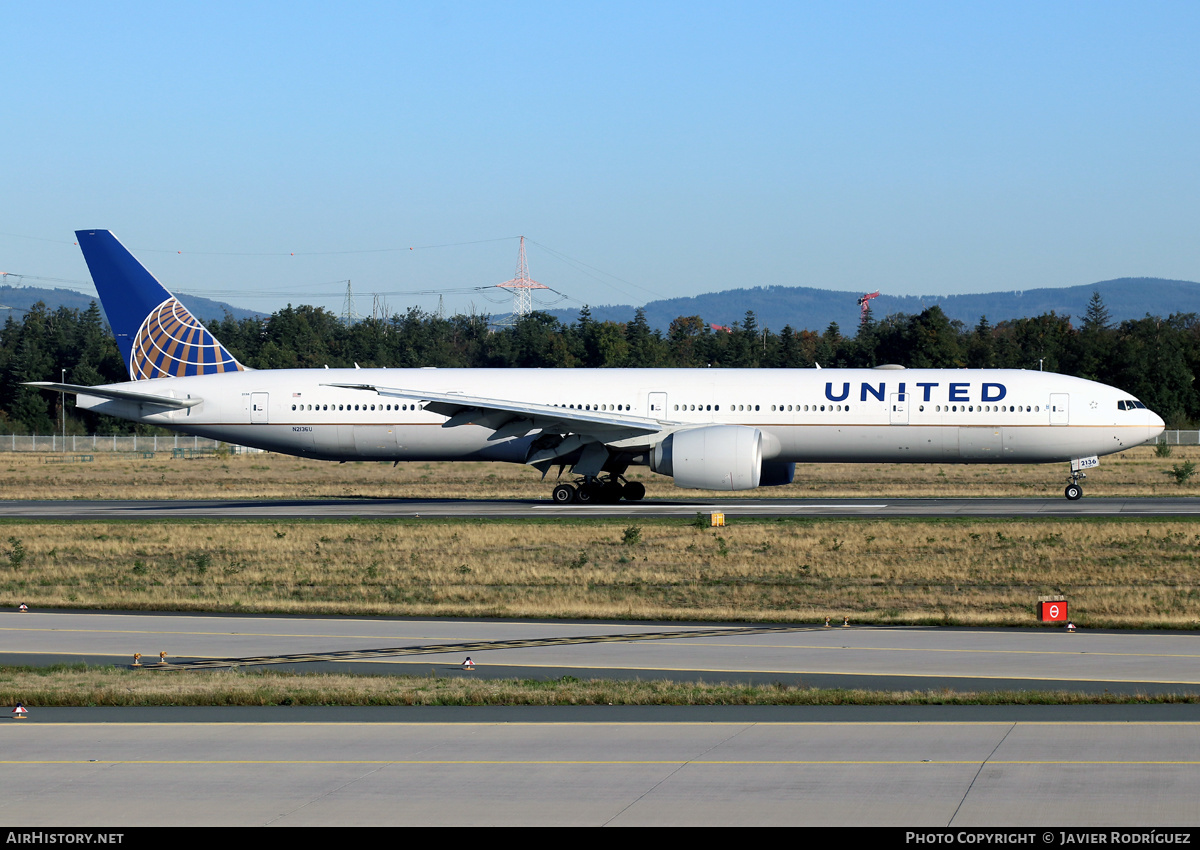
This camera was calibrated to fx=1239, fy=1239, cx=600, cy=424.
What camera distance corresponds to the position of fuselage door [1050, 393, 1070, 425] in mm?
35594

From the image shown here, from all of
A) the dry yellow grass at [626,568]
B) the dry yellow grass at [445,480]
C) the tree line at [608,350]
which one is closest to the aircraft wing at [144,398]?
the dry yellow grass at [445,480]

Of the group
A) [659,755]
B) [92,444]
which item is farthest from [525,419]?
[92,444]

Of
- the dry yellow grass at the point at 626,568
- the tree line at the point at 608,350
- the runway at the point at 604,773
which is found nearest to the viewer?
the runway at the point at 604,773

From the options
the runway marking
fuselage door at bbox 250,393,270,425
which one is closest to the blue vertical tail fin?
fuselage door at bbox 250,393,270,425

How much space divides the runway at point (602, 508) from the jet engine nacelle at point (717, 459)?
34.1 inches

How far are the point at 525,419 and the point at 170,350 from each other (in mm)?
13386

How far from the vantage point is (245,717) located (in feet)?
37.5

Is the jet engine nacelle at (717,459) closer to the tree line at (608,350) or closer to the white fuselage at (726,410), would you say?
the white fuselage at (726,410)

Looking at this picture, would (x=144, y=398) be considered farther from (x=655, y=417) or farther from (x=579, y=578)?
(x=579, y=578)

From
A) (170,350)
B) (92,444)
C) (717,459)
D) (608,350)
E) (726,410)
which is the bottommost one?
(92,444)

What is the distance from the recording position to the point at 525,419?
34.8 meters

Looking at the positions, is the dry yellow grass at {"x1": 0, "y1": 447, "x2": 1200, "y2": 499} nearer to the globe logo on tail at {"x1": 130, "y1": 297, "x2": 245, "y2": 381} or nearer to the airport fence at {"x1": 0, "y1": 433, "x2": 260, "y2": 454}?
the globe logo on tail at {"x1": 130, "y1": 297, "x2": 245, "y2": 381}

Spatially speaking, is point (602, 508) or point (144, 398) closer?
point (602, 508)

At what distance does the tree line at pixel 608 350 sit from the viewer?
298ft
